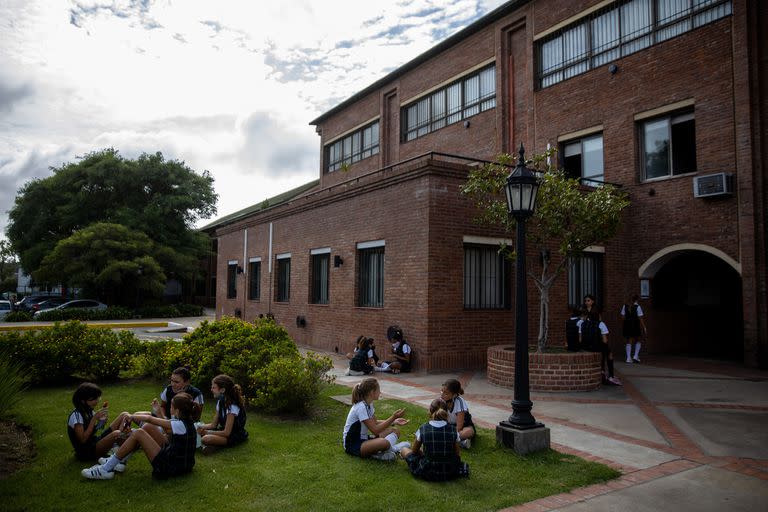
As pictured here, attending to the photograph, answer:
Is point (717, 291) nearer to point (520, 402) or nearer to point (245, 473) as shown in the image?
point (520, 402)

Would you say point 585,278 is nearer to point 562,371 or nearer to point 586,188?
point 586,188

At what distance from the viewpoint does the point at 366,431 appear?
5879mm

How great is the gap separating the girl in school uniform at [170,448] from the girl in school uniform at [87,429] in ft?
1.13

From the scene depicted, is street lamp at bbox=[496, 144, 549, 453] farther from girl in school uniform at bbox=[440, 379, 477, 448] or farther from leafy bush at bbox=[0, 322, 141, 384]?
leafy bush at bbox=[0, 322, 141, 384]

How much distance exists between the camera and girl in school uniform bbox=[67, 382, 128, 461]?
5438 millimetres

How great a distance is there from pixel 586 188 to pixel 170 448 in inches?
476

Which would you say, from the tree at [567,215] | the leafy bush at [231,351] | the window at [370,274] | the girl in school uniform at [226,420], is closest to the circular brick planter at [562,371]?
the tree at [567,215]

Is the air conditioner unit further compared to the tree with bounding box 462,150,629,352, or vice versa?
the air conditioner unit

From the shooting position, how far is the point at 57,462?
557 cm

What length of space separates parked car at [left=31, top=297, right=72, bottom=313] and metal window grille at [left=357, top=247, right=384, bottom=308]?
25522 millimetres

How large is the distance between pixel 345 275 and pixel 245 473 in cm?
988

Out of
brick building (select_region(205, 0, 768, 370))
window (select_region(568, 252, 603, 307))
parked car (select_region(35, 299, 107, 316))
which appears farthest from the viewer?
parked car (select_region(35, 299, 107, 316))

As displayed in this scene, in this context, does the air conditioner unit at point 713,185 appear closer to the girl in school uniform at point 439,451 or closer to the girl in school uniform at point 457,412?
the girl in school uniform at point 457,412

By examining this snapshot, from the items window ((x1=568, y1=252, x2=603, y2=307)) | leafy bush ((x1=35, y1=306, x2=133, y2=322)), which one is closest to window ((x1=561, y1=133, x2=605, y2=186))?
window ((x1=568, y1=252, x2=603, y2=307))
